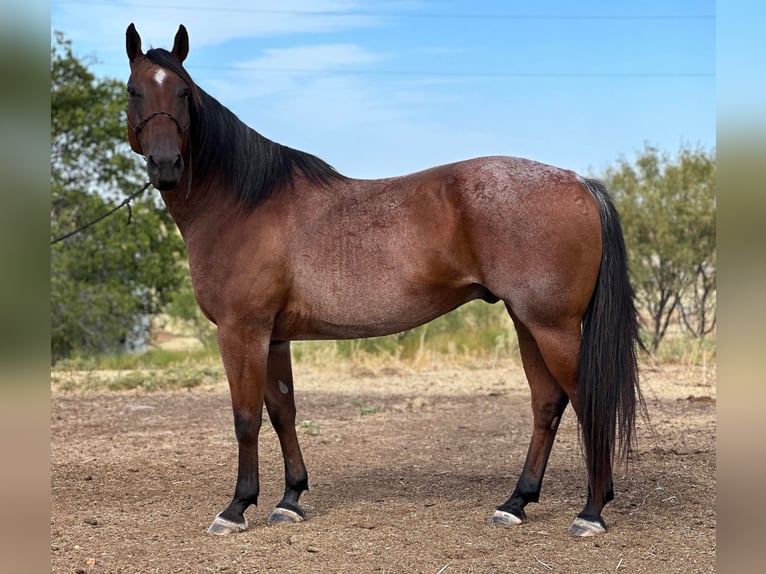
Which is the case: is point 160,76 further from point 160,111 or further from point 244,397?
point 244,397

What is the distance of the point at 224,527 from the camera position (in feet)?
14.0

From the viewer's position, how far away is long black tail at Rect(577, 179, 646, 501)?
396cm

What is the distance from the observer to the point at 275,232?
4.31m

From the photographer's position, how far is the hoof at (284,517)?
4.49 metres

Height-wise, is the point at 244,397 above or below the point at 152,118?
below

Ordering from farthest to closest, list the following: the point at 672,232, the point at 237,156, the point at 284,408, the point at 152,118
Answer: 1. the point at 672,232
2. the point at 284,408
3. the point at 237,156
4. the point at 152,118

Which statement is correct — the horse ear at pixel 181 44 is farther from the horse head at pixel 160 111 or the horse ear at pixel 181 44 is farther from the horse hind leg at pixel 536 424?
the horse hind leg at pixel 536 424

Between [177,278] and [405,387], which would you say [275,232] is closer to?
[405,387]

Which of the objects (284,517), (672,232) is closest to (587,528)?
(284,517)

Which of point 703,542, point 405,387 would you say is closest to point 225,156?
point 703,542

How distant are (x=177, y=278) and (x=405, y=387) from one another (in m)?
5.81

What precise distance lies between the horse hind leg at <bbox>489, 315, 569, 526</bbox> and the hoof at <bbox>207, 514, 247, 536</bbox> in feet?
4.48

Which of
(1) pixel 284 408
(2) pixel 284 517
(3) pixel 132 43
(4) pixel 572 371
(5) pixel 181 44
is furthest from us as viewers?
(1) pixel 284 408

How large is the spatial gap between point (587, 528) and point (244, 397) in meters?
1.91
